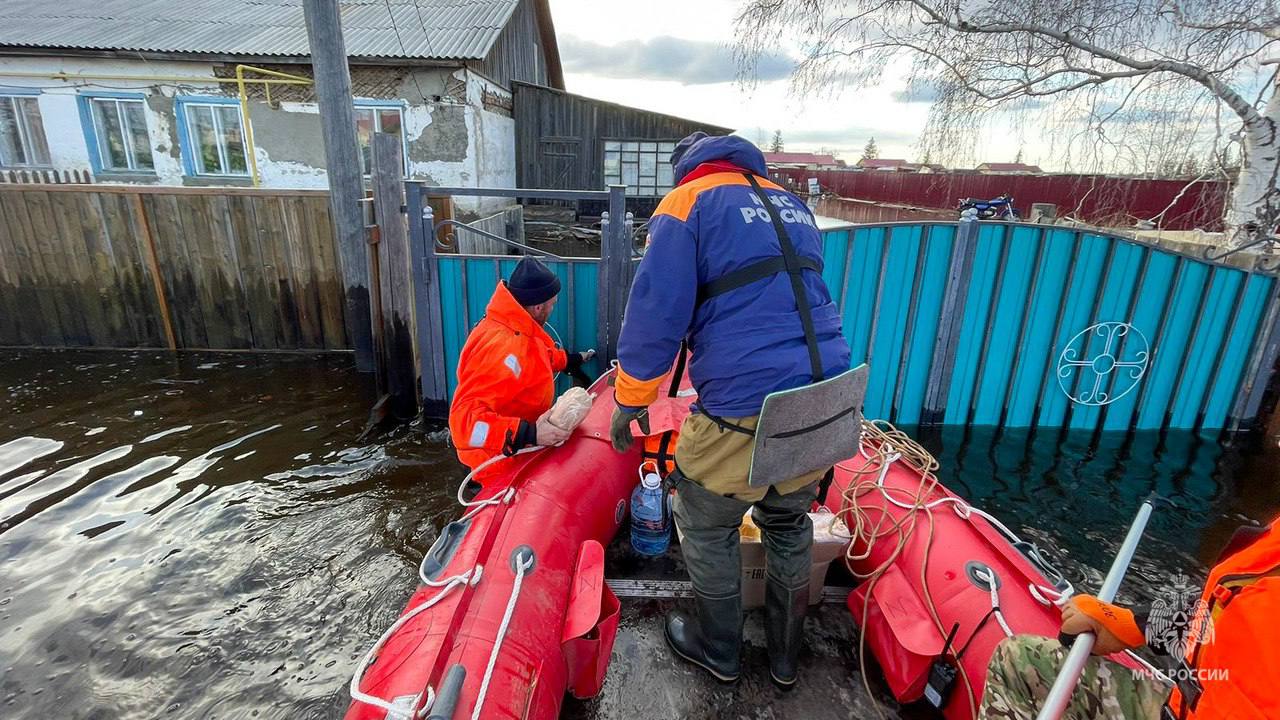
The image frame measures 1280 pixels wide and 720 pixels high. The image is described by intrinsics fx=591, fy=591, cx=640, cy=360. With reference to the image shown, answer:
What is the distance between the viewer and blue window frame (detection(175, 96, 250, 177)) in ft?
36.2

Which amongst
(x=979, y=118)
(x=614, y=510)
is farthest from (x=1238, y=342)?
(x=614, y=510)

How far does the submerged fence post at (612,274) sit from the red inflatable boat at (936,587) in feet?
7.72

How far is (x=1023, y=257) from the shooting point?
4.77m

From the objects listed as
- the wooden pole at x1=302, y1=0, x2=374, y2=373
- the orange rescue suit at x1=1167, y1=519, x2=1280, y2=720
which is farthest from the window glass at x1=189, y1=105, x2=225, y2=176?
the orange rescue suit at x1=1167, y1=519, x2=1280, y2=720

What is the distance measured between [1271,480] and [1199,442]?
0.61 meters

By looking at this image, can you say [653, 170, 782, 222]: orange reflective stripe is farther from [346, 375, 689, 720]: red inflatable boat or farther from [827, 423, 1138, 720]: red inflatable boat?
[827, 423, 1138, 720]: red inflatable boat

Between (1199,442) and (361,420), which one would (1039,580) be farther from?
(361,420)

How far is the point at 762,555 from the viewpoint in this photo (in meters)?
2.55

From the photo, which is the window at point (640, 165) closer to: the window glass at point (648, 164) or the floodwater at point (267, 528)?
the window glass at point (648, 164)

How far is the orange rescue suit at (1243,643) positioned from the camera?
99 cm

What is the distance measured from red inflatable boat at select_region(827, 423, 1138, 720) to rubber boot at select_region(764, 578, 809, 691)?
0.29 metres

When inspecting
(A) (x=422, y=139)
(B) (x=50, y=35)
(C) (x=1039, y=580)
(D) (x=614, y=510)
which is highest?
(B) (x=50, y=35)

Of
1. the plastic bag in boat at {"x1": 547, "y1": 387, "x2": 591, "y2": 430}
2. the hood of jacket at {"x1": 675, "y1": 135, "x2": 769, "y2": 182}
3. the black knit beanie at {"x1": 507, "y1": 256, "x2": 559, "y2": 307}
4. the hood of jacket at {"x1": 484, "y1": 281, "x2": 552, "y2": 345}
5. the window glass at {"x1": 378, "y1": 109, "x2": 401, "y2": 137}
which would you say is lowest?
the plastic bag in boat at {"x1": 547, "y1": 387, "x2": 591, "y2": 430}

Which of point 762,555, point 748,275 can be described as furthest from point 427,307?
point 748,275
